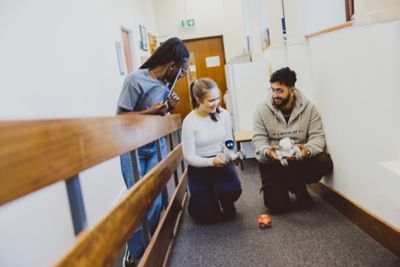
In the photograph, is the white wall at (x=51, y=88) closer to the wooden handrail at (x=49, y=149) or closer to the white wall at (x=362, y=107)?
the wooden handrail at (x=49, y=149)

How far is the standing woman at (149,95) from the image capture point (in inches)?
65.2

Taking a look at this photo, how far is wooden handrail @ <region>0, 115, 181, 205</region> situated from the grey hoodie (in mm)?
1519

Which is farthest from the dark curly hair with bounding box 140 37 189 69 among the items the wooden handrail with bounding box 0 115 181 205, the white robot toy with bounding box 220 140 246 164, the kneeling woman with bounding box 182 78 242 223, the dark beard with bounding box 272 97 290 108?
the wooden handrail with bounding box 0 115 181 205

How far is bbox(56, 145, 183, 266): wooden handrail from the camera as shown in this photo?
26.2 inches

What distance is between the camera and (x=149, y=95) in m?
1.76

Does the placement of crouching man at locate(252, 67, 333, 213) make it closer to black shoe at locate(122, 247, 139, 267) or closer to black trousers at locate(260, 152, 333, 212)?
black trousers at locate(260, 152, 333, 212)

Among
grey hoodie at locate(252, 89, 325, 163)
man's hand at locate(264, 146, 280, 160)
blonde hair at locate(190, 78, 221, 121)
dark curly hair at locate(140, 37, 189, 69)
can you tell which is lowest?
man's hand at locate(264, 146, 280, 160)

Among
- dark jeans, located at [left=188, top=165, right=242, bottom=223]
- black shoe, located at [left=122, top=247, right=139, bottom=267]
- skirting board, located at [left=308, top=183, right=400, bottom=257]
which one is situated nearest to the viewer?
skirting board, located at [left=308, top=183, right=400, bottom=257]

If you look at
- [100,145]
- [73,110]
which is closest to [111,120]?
[100,145]

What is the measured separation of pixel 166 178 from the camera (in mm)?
1656

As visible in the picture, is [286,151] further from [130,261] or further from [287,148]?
[130,261]

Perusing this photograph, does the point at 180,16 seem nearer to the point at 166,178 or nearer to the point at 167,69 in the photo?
the point at 167,69

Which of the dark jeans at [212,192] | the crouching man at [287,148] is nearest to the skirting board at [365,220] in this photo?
the crouching man at [287,148]

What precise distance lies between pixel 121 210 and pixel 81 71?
1669 mm
